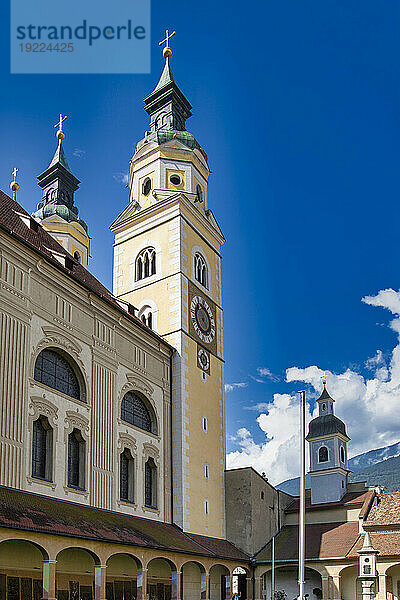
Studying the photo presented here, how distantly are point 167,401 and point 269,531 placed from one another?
1129 centimetres

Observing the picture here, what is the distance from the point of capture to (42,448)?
25.3 m

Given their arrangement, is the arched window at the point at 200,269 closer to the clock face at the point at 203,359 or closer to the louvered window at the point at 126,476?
the clock face at the point at 203,359

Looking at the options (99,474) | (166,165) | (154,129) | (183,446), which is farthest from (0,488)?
(154,129)

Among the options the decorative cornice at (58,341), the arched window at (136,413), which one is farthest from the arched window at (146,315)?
the decorative cornice at (58,341)

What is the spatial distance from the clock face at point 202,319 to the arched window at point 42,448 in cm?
1455

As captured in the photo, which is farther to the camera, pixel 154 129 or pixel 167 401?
pixel 154 129

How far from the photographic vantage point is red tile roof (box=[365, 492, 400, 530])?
37.7 metres

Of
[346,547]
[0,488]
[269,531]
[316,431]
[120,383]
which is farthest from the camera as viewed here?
[316,431]

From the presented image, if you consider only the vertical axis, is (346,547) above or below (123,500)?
below

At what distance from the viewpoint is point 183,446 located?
3453cm

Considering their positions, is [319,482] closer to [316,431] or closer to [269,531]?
[316,431]

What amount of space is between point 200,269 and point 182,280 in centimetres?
316

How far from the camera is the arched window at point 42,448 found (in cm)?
2478

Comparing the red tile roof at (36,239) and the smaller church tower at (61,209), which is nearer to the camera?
the red tile roof at (36,239)
